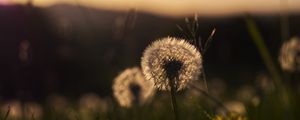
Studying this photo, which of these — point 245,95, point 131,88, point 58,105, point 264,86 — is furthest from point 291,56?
point 245,95

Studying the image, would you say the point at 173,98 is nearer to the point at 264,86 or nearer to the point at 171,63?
the point at 171,63

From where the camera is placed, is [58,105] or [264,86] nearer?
[264,86]

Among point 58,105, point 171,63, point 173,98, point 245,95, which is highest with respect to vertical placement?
point 171,63

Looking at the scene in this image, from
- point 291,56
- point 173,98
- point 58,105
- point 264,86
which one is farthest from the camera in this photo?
point 58,105

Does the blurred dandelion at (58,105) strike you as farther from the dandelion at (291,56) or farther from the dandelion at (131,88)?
the dandelion at (291,56)

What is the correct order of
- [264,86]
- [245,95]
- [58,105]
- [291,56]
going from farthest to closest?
1. [245,95]
2. [58,105]
3. [264,86]
4. [291,56]

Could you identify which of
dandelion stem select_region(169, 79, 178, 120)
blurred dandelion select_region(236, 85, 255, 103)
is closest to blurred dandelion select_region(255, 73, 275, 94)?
blurred dandelion select_region(236, 85, 255, 103)
